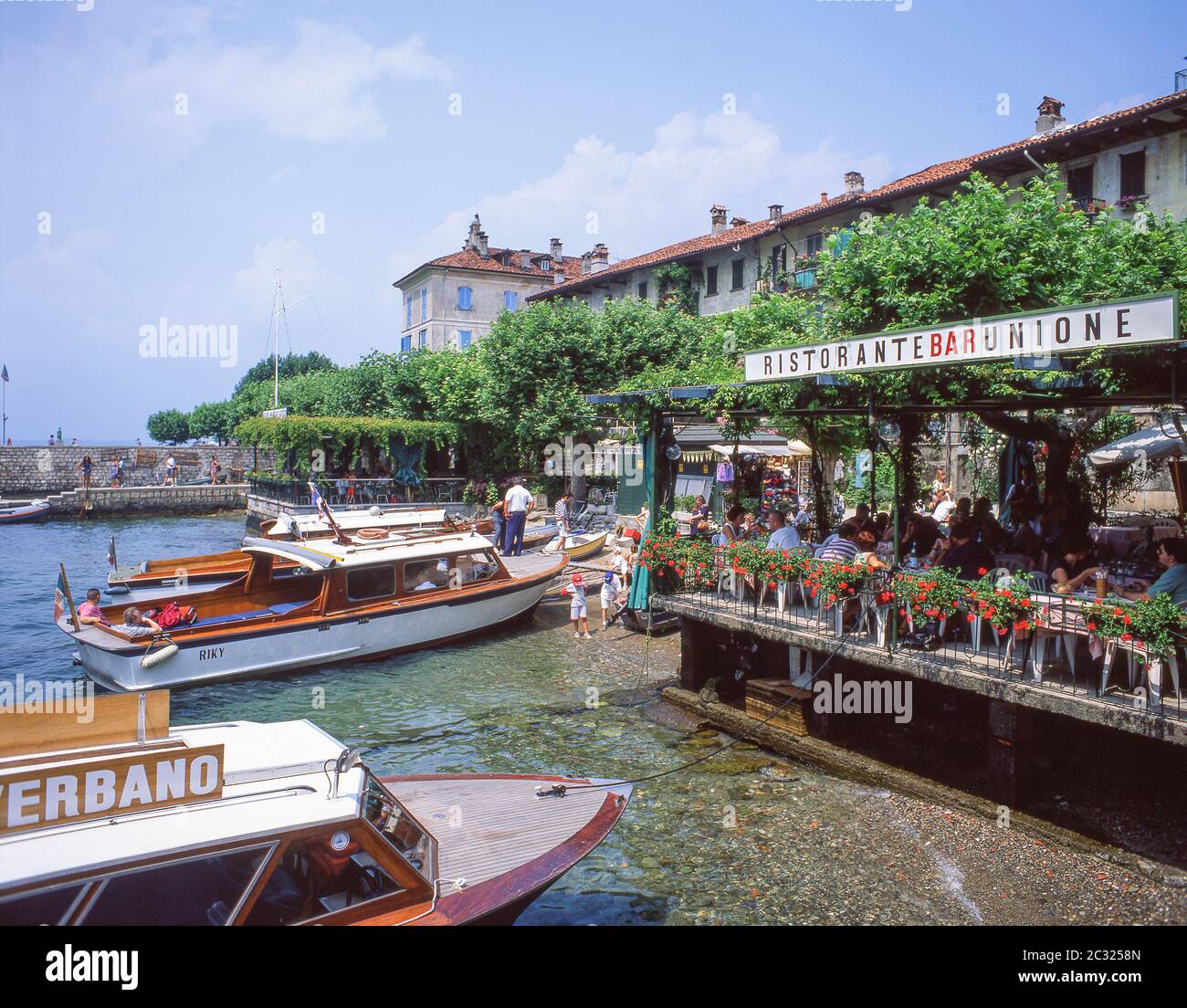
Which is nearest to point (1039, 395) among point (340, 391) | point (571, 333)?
point (571, 333)

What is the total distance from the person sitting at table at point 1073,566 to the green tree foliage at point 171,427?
102 m

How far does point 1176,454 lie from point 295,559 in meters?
14.3

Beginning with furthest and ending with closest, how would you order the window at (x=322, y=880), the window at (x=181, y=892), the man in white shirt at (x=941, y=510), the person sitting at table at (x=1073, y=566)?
the man in white shirt at (x=941, y=510), the person sitting at table at (x=1073, y=566), the window at (x=322, y=880), the window at (x=181, y=892)

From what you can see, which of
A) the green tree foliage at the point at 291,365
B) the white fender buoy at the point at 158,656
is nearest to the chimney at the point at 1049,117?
the white fender buoy at the point at 158,656

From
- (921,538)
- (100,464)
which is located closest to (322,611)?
(921,538)

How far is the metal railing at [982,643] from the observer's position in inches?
317

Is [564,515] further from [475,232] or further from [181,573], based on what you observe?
[475,232]

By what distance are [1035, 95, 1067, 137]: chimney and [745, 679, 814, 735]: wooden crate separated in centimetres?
2579

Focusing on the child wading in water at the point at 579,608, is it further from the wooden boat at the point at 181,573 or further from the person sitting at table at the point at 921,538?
the person sitting at table at the point at 921,538

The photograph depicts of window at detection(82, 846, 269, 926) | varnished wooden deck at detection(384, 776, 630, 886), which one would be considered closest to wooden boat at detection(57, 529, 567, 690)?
varnished wooden deck at detection(384, 776, 630, 886)

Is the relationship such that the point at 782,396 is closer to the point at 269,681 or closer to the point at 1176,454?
the point at 1176,454

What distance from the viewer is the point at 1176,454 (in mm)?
14016

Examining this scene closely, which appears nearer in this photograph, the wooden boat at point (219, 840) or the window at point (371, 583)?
the wooden boat at point (219, 840)

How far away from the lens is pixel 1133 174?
84.3ft
